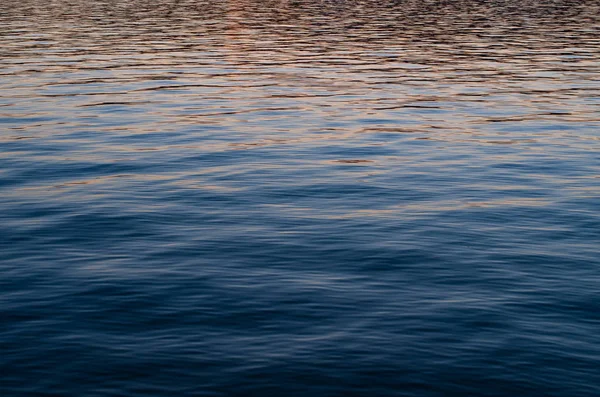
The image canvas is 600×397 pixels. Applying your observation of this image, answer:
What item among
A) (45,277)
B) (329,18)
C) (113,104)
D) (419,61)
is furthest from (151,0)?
(45,277)

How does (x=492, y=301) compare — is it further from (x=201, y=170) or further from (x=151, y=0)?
(x=151, y=0)

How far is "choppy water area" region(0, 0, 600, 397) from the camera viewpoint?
15.5m

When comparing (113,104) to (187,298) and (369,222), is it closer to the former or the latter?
(369,222)

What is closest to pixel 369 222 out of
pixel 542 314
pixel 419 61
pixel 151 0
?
pixel 542 314

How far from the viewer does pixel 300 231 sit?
23.2 meters

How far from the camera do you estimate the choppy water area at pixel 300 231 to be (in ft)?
51.0

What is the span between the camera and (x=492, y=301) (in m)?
18.4

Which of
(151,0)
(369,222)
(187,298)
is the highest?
(187,298)

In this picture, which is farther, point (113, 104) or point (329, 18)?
point (329, 18)

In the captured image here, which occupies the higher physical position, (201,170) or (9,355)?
(9,355)

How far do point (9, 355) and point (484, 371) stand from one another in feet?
22.8

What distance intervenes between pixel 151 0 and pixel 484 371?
107440 mm

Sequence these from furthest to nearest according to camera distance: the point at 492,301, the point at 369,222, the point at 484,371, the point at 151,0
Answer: the point at 151,0
the point at 369,222
the point at 492,301
the point at 484,371

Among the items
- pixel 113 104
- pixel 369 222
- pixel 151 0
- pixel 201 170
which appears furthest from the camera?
pixel 151 0
